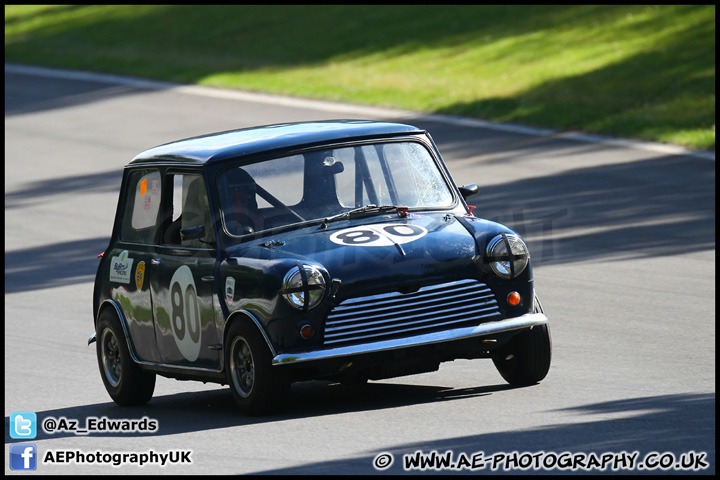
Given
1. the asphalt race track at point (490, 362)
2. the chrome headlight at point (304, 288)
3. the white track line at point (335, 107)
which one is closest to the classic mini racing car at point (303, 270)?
the chrome headlight at point (304, 288)

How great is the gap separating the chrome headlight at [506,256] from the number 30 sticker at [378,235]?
0.44 m

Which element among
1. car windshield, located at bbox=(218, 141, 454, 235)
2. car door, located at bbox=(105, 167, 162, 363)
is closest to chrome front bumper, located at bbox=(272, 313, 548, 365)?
car windshield, located at bbox=(218, 141, 454, 235)

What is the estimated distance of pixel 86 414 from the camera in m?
8.77

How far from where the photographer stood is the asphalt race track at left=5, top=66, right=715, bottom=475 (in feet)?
21.4

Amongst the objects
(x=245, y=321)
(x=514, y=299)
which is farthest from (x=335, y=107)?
(x=245, y=321)

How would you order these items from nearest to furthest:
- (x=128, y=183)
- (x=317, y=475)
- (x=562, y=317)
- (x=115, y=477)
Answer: (x=317, y=475), (x=115, y=477), (x=128, y=183), (x=562, y=317)

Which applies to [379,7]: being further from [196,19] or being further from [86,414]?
[86,414]

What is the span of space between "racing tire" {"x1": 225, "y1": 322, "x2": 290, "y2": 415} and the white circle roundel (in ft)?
1.45

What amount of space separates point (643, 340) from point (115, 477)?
15.2 feet

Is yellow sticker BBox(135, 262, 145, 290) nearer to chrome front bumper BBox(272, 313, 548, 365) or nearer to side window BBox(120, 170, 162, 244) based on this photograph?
side window BBox(120, 170, 162, 244)

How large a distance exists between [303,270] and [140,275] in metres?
1.86

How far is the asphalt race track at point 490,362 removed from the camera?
6.53 meters

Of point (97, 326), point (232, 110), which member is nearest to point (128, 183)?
point (97, 326)

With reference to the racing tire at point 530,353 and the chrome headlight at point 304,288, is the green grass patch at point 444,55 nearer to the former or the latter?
the racing tire at point 530,353
